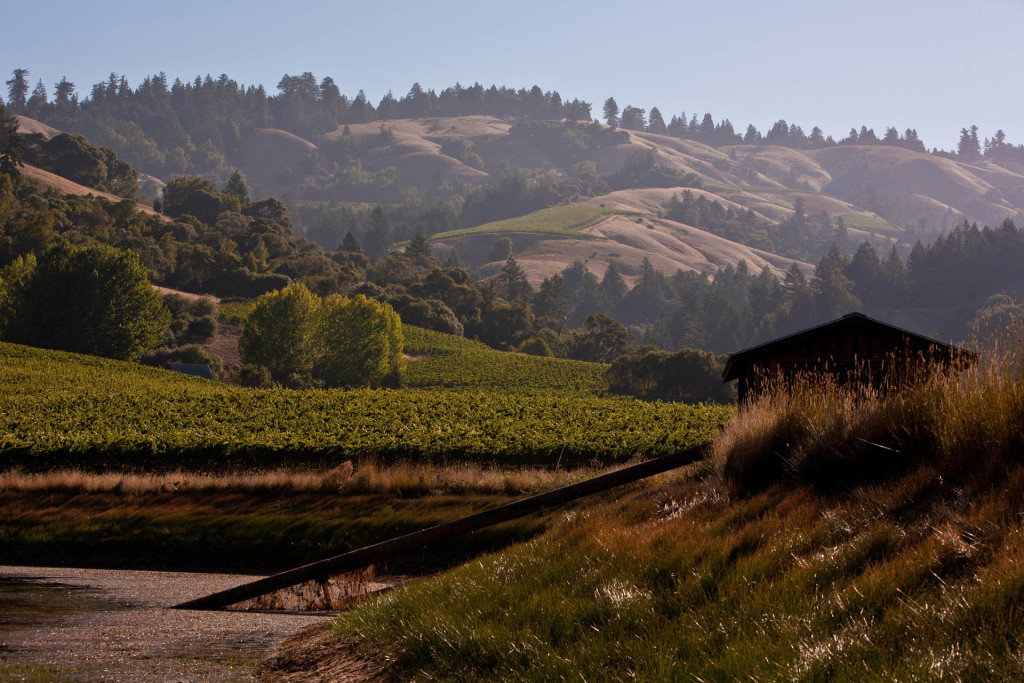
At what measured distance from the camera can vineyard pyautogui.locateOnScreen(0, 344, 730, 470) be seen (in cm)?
2836

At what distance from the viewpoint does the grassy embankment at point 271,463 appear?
886 inches

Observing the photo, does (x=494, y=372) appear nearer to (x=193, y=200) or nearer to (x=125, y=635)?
(x=125, y=635)

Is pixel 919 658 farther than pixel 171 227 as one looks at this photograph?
No

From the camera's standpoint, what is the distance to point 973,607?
501cm

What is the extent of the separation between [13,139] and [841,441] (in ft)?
556

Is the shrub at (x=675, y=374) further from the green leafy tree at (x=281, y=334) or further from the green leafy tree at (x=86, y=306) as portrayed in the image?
the green leafy tree at (x=86, y=306)

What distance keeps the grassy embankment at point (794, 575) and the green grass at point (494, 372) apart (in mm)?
68174

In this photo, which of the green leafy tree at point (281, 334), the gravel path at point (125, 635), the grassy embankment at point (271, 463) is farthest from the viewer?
the green leafy tree at point (281, 334)

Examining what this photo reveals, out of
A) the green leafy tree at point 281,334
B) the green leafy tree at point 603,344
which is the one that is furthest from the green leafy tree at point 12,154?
the green leafy tree at point 603,344

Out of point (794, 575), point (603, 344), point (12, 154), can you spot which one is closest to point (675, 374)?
point (603, 344)

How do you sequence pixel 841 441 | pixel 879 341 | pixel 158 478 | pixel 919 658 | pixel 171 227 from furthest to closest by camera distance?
pixel 171 227, pixel 158 478, pixel 879 341, pixel 841 441, pixel 919 658

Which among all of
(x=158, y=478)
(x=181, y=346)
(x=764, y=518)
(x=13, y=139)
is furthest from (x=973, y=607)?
(x=13, y=139)

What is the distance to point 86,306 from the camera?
80750 mm

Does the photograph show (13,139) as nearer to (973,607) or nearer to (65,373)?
(65,373)
